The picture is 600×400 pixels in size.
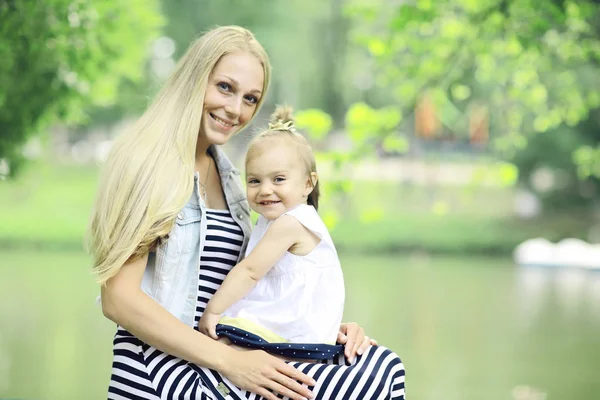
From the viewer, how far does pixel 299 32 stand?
648 inches

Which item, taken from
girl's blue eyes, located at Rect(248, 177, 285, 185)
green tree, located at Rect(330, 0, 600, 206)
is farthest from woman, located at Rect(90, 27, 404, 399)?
green tree, located at Rect(330, 0, 600, 206)

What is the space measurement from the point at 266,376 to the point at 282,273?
0.24 metres

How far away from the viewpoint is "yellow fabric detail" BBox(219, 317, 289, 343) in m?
1.77

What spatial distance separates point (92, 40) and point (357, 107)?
158cm

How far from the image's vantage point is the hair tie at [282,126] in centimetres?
194

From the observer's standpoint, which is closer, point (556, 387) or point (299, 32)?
point (556, 387)

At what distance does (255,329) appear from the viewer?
1770 millimetres

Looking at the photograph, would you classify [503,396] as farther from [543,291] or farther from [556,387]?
[543,291]

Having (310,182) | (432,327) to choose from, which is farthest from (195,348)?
(432,327)

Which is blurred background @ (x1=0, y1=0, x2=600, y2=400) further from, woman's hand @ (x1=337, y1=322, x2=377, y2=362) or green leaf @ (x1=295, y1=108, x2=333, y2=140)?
woman's hand @ (x1=337, y1=322, x2=377, y2=362)

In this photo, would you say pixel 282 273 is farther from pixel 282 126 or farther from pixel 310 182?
pixel 282 126

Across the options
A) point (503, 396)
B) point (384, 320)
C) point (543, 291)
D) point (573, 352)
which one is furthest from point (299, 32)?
point (503, 396)

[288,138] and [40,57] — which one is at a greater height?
[40,57]

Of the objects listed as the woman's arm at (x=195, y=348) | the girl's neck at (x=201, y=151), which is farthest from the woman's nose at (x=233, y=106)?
the woman's arm at (x=195, y=348)
